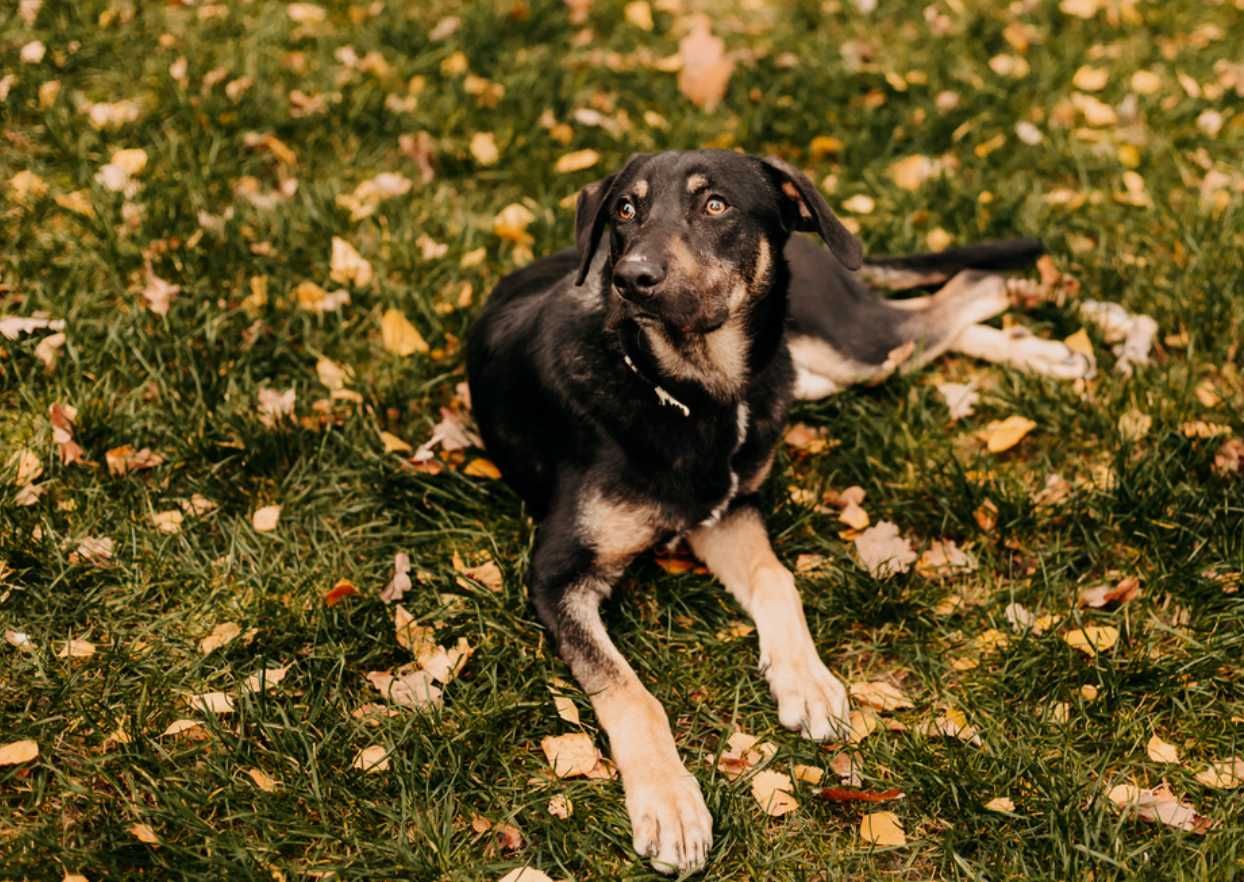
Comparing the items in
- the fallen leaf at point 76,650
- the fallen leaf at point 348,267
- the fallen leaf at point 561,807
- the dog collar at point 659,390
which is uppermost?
the dog collar at point 659,390

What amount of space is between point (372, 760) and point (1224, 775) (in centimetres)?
239

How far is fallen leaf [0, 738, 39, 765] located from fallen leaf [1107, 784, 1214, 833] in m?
2.91

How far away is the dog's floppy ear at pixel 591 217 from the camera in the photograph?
3693 millimetres

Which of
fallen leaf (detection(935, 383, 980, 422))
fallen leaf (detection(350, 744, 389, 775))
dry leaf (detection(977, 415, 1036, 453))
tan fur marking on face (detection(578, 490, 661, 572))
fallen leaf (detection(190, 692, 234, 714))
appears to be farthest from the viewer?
fallen leaf (detection(935, 383, 980, 422))

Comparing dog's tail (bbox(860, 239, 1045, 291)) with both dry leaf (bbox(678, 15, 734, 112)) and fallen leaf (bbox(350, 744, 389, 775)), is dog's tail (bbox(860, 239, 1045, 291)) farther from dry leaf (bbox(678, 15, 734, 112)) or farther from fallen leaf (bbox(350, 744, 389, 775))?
fallen leaf (bbox(350, 744, 389, 775))

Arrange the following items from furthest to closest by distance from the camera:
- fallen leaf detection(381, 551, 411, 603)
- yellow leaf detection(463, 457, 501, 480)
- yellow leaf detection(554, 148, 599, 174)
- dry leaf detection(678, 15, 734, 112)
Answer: dry leaf detection(678, 15, 734, 112), yellow leaf detection(554, 148, 599, 174), yellow leaf detection(463, 457, 501, 480), fallen leaf detection(381, 551, 411, 603)

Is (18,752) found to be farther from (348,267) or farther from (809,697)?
(348,267)

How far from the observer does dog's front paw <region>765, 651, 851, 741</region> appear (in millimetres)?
3375

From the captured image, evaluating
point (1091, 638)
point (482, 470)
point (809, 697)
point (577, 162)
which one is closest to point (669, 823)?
point (809, 697)

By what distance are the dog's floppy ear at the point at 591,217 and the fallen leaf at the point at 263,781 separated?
178 cm

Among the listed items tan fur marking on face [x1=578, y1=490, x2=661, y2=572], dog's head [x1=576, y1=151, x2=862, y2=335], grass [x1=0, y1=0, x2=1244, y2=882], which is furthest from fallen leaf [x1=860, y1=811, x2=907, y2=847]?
dog's head [x1=576, y1=151, x2=862, y2=335]

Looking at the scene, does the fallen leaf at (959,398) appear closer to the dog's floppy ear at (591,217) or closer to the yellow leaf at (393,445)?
the dog's floppy ear at (591,217)

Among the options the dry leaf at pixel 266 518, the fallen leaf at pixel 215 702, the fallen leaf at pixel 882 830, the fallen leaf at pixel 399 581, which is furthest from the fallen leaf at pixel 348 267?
the fallen leaf at pixel 882 830

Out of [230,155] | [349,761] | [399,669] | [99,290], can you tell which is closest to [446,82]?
[230,155]
